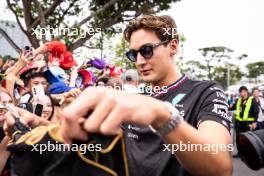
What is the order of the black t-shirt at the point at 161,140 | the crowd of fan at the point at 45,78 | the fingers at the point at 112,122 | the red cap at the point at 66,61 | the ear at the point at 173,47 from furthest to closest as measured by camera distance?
the red cap at the point at 66,61 → the crowd of fan at the point at 45,78 → the ear at the point at 173,47 → the black t-shirt at the point at 161,140 → the fingers at the point at 112,122

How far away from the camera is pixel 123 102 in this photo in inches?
32.3

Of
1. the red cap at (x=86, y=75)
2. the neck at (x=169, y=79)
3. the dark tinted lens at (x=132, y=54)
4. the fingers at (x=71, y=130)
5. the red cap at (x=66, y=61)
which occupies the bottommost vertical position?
the red cap at (x=86, y=75)

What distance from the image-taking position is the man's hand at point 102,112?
0.80 meters

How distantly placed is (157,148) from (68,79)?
2472mm

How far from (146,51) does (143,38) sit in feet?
0.20

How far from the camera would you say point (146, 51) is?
178 centimetres

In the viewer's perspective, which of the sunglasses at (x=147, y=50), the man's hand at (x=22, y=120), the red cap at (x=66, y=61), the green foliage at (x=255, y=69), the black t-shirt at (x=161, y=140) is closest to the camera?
the man's hand at (x=22, y=120)

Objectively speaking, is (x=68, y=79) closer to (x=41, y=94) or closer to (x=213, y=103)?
(x=41, y=94)

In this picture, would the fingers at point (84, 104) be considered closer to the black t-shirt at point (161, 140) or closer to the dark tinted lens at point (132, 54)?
the black t-shirt at point (161, 140)

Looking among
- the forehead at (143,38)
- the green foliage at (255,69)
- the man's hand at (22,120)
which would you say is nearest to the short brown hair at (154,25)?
the forehead at (143,38)

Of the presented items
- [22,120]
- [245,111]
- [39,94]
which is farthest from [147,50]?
[245,111]

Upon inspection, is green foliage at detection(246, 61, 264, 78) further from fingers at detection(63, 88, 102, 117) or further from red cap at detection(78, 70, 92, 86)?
fingers at detection(63, 88, 102, 117)

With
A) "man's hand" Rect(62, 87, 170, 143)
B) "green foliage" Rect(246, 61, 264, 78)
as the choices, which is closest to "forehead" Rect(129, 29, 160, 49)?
"man's hand" Rect(62, 87, 170, 143)

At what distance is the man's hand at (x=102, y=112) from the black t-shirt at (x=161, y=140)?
2.14ft
